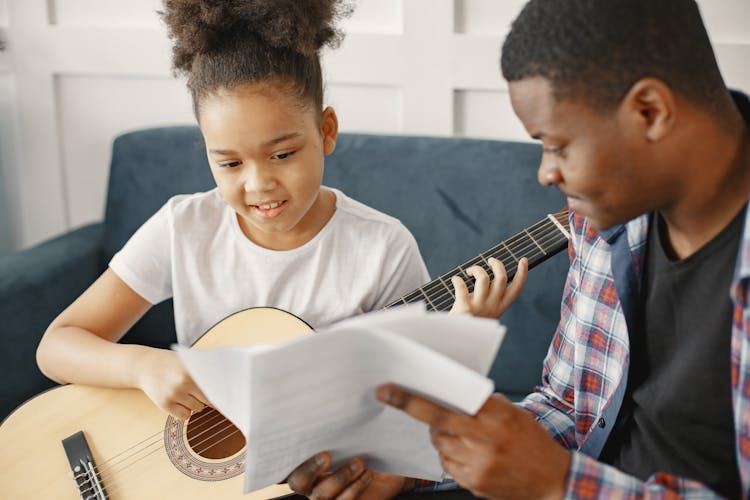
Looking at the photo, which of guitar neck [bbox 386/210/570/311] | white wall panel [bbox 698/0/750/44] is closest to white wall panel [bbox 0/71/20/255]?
guitar neck [bbox 386/210/570/311]

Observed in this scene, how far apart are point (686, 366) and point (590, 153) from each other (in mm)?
262

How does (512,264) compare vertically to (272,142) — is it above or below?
below

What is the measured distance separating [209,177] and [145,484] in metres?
0.77

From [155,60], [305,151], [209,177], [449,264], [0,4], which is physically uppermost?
[0,4]

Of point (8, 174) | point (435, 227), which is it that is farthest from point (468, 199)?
point (8, 174)

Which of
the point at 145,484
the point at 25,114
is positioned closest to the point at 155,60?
the point at 25,114

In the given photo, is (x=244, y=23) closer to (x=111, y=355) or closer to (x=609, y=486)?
(x=111, y=355)

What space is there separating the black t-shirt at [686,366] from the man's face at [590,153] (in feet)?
0.33

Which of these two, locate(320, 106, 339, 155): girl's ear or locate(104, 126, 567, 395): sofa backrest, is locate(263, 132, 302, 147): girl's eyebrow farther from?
locate(104, 126, 567, 395): sofa backrest

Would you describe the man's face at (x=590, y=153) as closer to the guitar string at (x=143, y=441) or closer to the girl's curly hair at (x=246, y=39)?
the girl's curly hair at (x=246, y=39)

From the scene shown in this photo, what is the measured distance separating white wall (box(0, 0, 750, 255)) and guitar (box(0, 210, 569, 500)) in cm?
69

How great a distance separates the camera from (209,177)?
1719 mm

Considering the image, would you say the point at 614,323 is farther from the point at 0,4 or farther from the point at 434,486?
the point at 0,4

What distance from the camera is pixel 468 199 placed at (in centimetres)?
157
